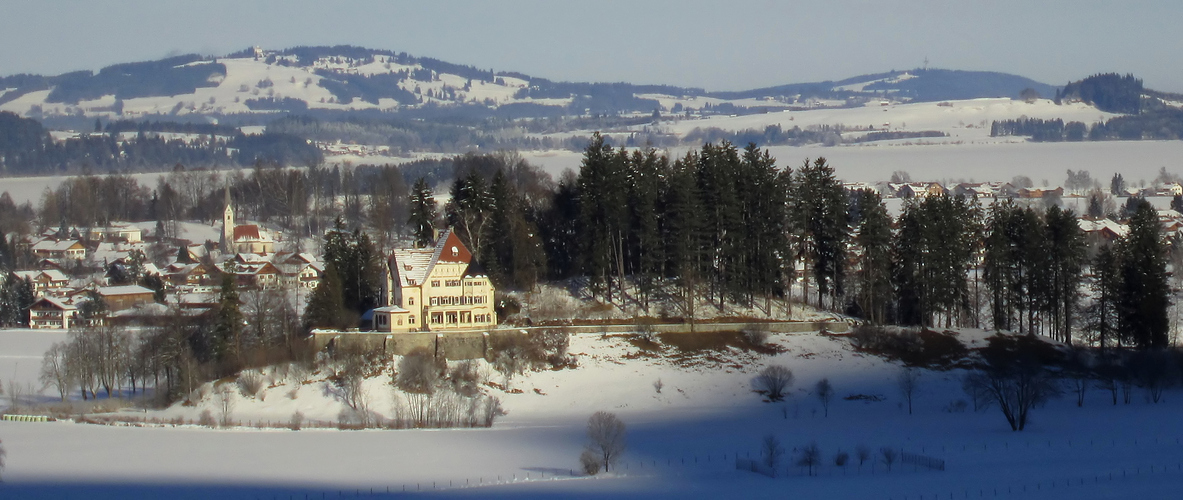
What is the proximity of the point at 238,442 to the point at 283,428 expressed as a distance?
9.00ft

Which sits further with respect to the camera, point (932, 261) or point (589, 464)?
point (932, 261)

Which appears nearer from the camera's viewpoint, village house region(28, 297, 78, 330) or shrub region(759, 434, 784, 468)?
shrub region(759, 434, 784, 468)

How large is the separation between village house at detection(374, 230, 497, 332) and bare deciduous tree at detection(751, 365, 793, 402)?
413 inches

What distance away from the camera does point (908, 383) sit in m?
48.8

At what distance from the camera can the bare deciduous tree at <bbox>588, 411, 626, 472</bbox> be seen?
38.4m

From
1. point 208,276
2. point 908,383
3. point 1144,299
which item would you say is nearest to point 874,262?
point 908,383

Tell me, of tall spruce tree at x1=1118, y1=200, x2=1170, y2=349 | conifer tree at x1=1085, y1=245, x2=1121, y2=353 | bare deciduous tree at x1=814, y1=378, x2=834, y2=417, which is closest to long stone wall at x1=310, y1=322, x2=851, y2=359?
bare deciduous tree at x1=814, y1=378, x2=834, y2=417

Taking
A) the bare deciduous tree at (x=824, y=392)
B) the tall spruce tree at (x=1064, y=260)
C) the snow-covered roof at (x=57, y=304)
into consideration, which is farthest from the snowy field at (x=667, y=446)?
the snow-covered roof at (x=57, y=304)

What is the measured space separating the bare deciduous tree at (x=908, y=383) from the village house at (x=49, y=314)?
45.1m

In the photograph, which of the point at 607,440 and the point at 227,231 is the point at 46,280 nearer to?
the point at 227,231

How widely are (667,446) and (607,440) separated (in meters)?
3.18

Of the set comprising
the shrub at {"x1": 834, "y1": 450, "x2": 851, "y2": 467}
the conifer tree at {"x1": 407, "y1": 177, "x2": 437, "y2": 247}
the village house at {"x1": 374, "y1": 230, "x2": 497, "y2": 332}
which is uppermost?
the conifer tree at {"x1": 407, "y1": 177, "x2": 437, "y2": 247}

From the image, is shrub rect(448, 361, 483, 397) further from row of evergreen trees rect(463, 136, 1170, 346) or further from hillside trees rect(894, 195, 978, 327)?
hillside trees rect(894, 195, 978, 327)

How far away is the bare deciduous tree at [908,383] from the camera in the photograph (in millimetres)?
48656
